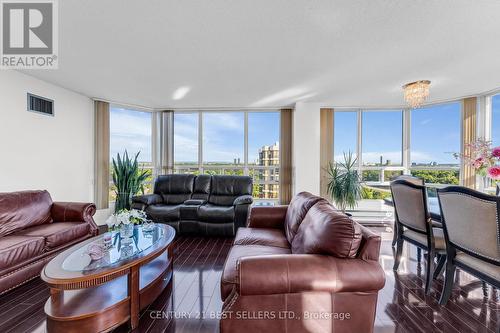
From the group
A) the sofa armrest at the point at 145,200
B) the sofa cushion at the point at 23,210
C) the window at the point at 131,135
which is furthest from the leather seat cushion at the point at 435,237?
the window at the point at 131,135

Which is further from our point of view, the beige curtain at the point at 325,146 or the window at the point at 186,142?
the window at the point at 186,142

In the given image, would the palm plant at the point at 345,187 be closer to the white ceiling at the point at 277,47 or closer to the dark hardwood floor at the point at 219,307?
the white ceiling at the point at 277,47

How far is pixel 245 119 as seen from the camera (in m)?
5.00

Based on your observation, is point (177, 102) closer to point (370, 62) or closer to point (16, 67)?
point (16, 67)

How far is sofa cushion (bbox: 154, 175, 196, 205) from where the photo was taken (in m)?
4.22

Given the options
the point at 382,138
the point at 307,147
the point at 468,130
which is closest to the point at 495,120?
the point at 468,130

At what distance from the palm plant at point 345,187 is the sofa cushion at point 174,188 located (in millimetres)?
2806

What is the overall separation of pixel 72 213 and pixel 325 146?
14.5 feet

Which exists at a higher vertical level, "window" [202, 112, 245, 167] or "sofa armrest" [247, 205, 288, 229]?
"window" [202, 112, 245, 167]

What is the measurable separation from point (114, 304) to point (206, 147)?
383 centimetres

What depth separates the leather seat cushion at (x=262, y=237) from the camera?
2051 mm

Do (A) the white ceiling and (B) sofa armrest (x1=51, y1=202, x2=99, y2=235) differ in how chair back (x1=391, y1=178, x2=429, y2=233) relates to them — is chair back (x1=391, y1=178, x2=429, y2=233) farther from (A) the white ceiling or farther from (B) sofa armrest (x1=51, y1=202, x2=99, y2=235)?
(B) sofa armrest (x1=51, y1=202, x2=99, y2=235)

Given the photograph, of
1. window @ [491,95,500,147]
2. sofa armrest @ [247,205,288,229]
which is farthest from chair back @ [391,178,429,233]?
window @ [491,95,500,147]

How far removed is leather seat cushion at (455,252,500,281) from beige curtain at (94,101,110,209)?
17.2ft
